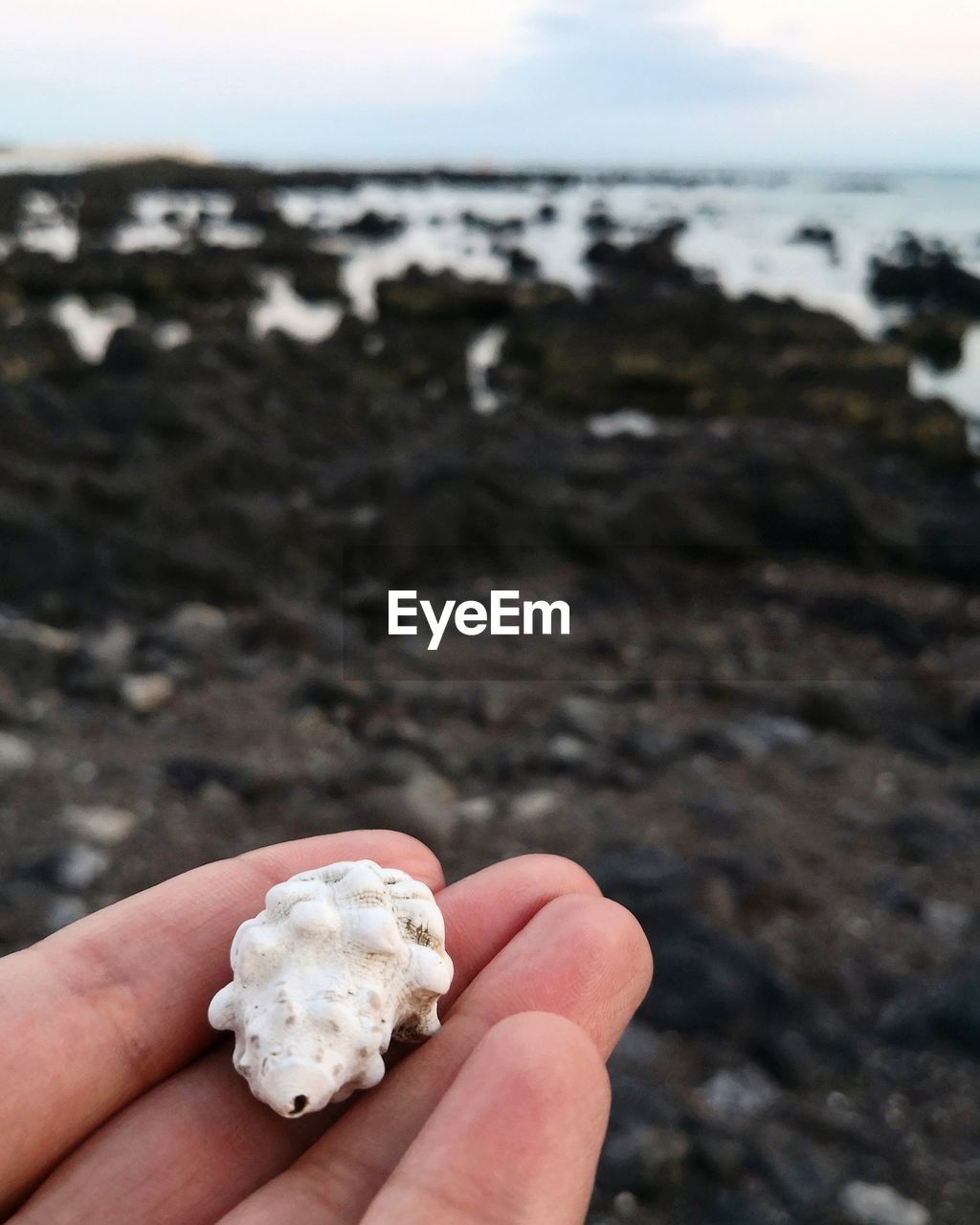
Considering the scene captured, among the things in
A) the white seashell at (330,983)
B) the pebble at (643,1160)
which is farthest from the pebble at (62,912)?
the pebble at (643,1160)

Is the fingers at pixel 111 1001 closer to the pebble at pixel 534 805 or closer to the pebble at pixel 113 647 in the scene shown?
the pebble at pixel 534 805

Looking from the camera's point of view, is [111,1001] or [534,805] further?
[534,805]

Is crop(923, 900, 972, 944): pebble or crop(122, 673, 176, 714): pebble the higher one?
crop(122, 673, 176, 714): pebble

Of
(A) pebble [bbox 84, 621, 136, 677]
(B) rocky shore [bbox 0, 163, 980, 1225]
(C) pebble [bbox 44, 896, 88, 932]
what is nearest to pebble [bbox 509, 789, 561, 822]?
(B) rocky shore [bbox 0, 163, 980, 1225]

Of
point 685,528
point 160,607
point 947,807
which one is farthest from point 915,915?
point 160,607

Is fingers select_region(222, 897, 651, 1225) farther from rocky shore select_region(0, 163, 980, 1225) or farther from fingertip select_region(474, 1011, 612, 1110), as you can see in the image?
rocky shore select_region(0, 163, 980, 1225)

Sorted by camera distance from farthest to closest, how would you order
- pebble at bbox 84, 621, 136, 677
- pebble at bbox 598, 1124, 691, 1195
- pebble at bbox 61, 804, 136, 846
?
pebble at bbox 84, 621, 136, 677
pebble at bbox 61, 804, 136, 846
pebble at bbox 598, 1124, 691, 1195

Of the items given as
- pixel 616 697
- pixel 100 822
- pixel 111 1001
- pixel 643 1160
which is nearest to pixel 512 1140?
pixel 111 1001

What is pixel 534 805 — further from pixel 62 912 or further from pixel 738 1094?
pixel 62 912
